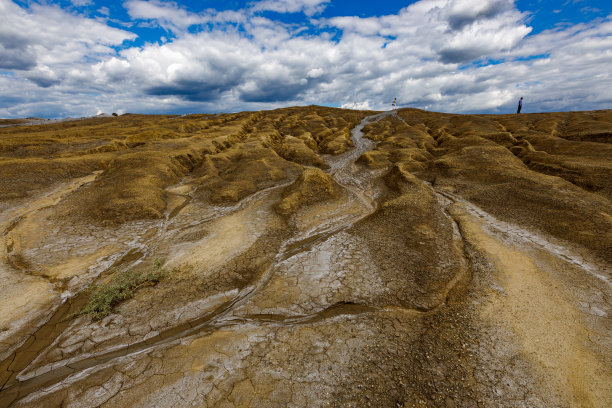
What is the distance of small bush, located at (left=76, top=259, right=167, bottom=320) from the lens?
440 inches

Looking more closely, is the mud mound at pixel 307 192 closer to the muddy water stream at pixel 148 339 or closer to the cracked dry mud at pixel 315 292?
the cracked dry mud at pixel 315 292

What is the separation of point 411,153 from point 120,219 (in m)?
37.5

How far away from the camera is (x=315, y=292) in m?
12.4

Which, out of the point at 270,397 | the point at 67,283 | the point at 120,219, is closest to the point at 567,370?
the point at 270,397

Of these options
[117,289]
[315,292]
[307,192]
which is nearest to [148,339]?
[117,289]

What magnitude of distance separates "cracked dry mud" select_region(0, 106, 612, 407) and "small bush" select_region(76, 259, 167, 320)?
1.15 feet

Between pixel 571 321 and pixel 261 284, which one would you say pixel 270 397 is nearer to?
pixel 261 284

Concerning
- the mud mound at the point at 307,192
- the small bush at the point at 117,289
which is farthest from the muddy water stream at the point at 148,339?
the mud mound at the point at 307,192

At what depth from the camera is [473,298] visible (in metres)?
11.2

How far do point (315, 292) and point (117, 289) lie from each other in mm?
9534

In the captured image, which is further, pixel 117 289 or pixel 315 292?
pixel 315 292

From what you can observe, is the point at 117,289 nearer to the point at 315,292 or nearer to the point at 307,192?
the point at 315,292

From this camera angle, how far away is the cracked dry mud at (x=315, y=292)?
8.05 metres

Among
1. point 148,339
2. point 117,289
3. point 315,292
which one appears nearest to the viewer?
point 148,339
